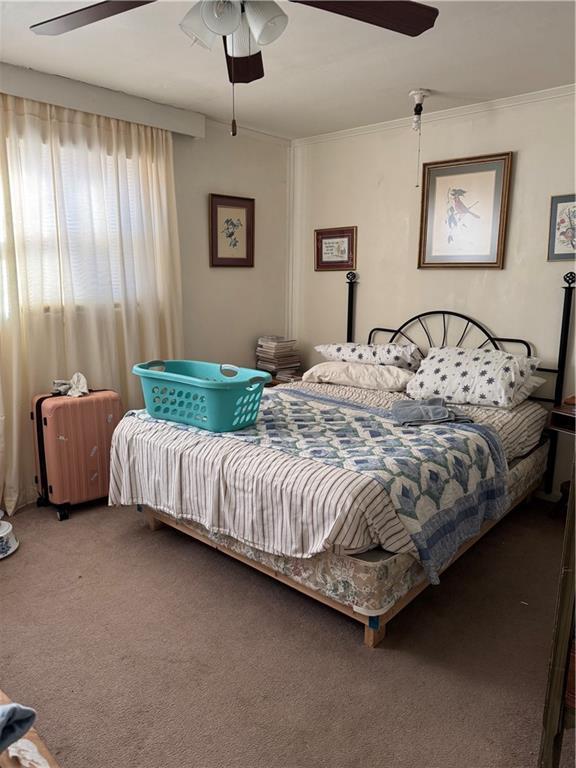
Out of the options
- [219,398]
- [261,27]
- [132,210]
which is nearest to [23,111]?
[132,210]

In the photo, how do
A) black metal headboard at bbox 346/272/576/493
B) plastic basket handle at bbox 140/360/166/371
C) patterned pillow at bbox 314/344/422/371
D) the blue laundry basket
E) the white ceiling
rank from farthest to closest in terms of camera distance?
1. patterned pillow at bbox 314/344/422/371
2. black metal headboard at bbox 346/272/576/493
3. plastic basket handle at bbox 140/360/166/371
4. the blue laundry basket
5. the white ceiling

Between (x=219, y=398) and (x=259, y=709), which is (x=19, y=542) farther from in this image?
(x=259, y=709)

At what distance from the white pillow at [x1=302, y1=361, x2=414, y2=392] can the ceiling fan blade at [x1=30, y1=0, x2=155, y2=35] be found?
248 cm

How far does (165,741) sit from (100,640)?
0.59 m

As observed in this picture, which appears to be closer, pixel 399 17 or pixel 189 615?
pixel 399 17

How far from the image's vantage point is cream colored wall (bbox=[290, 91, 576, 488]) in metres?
3.41

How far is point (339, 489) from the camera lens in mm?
2084

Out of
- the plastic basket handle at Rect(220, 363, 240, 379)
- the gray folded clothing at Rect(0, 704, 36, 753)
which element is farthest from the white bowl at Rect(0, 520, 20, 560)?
the gray folded clothing at Rect(0, 704, 36, 753)

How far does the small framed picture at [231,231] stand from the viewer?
4.19 meters

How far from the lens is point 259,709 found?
185 cm

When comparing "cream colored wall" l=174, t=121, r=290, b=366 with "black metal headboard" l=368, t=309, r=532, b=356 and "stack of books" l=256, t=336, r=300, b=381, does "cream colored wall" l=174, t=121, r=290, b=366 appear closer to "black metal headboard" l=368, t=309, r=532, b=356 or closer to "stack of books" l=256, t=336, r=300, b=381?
"stack of books" l=256, t=336, r=300, b=381

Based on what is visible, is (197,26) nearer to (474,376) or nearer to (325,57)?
(325,57)

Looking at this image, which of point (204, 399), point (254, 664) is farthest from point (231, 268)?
point (254, 664)

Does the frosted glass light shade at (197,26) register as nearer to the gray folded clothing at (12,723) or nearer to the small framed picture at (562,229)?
the gray folded clothing at (12,723)
